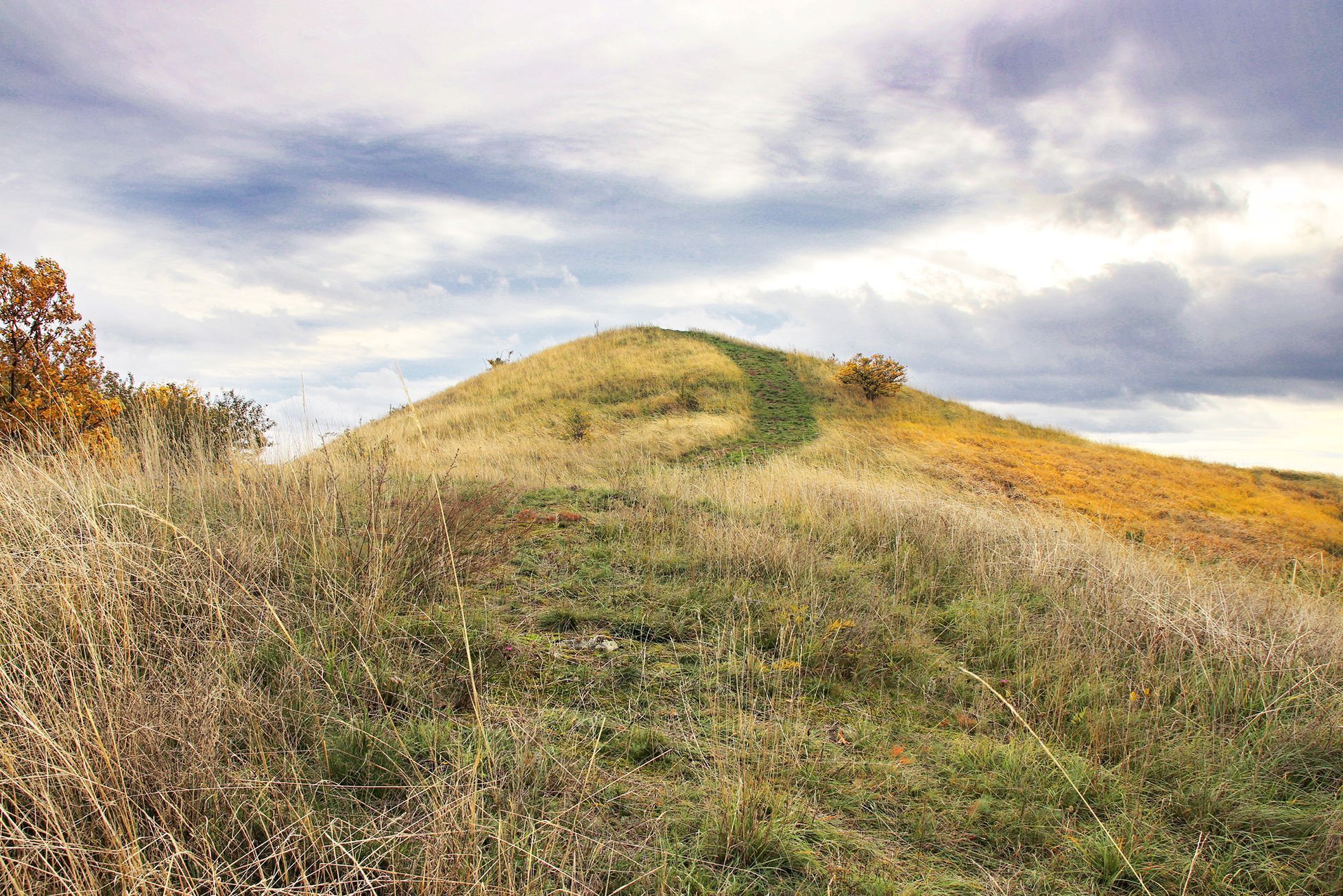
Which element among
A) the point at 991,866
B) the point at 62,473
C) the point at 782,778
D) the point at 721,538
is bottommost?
the point at 991,866

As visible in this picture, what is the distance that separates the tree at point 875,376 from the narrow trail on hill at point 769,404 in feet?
6.65

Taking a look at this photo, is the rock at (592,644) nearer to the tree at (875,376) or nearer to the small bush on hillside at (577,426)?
the small bush on hillside at (577,426)

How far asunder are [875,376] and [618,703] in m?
23.2

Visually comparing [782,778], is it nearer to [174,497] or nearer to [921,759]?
[921,759]

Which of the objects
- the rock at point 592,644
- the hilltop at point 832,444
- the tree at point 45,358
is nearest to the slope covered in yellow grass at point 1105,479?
the hilltop at point 832,444

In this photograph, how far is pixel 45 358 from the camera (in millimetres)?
9609

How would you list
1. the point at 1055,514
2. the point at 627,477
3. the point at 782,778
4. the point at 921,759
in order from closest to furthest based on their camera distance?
the point at 782,778 → the point at 921,759 → the point at 627,477 → the point at 1055,514

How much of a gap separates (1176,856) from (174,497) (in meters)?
7.26

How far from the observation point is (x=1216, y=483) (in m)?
21.4

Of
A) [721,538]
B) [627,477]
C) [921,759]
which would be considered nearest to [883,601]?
[721,538]

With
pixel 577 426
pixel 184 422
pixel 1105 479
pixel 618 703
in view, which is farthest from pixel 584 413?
pixel 618 703

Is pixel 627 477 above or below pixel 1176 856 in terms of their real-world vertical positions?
above

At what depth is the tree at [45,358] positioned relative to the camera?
928 cm

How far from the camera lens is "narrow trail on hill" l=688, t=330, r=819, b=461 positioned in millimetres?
19297
